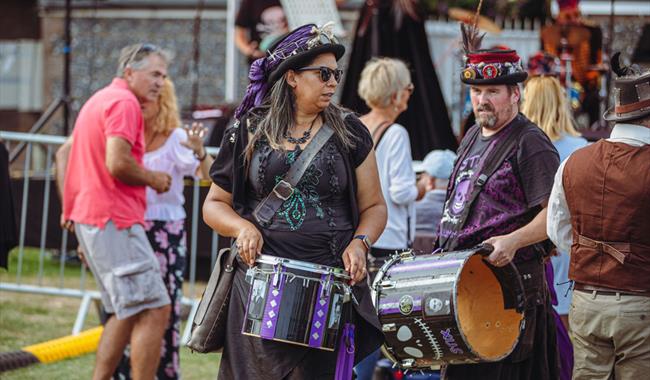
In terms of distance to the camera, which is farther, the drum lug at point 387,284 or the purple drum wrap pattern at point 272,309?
the drum lug at point 387,284

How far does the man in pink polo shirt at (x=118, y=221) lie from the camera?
6.04 meters

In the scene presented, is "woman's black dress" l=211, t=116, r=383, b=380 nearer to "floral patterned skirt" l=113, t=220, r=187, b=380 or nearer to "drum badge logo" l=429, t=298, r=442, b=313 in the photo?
"drum badge logo" l=429, t=298, r=442, b=313

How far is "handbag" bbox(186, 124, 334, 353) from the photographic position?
4414mm

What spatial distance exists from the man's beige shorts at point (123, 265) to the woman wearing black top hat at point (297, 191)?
60.2 inches

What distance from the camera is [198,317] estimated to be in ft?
14.8

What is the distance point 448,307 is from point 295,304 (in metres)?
0.57

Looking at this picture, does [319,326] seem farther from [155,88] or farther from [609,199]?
[155,88]

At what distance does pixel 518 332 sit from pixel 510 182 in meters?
0.61

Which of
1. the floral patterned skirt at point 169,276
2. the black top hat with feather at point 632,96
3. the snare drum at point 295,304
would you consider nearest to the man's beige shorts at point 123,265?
the floral patterned skirt at point 169,276

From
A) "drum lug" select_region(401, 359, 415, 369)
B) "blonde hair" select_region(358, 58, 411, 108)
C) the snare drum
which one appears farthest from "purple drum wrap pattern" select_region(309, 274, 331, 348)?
"blonde hair" select_region(358, 58, 411, 108)

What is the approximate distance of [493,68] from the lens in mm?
4742

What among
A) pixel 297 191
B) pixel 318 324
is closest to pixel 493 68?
pixel 297 191

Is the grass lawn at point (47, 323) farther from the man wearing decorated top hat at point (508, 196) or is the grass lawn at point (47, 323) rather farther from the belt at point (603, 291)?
the belt at point (603, 291)

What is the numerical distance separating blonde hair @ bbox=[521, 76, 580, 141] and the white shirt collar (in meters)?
1.47
